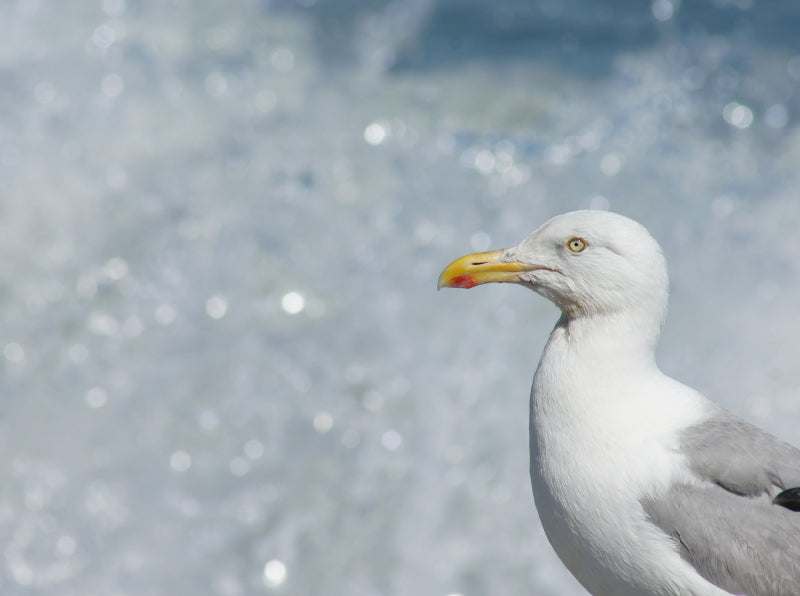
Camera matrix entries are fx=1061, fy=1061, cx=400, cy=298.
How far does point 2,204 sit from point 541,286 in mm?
4192

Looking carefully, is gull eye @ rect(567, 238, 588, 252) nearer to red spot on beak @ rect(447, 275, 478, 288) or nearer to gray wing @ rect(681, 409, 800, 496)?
red spot on beak @ rect(447, 275, 478, 288)

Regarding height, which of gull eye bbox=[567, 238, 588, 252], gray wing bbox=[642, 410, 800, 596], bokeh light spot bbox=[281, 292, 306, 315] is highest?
bokeh light spot bbox=[281, 292, 306, 315]

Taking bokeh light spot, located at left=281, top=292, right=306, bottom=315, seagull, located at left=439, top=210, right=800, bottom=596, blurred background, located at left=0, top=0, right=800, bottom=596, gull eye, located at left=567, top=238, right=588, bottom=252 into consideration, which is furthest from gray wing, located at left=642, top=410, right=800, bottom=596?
bokeh light spot, located at left=281, top=292, right=306, bottom=315

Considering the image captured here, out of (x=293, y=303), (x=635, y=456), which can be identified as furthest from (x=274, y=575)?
(x=635, y=456)

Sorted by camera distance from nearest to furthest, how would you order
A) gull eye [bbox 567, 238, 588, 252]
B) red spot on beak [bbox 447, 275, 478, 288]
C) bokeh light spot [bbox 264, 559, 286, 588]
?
gull eye [bbox 567, 238, 588, 252]
red spot on beak [bbox 447, 275, 478, 288]
bokeh light spot [bbox 264, 559, 286, 588]

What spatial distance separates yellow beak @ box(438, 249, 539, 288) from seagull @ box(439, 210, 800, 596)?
0.16 ft

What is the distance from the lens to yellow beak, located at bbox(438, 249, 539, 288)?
2.70m

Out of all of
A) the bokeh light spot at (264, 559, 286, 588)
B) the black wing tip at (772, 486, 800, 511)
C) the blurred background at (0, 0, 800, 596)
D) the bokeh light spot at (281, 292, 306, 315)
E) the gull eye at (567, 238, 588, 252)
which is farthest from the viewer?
the bokeh light spot at (281, 292, 306, 315)

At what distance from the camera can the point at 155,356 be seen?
5445mm

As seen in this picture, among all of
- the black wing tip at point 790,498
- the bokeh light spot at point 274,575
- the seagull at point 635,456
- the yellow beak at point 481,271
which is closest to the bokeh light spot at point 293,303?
the bokeh light spot at point 274,575

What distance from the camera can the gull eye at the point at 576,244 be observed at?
8.54ft

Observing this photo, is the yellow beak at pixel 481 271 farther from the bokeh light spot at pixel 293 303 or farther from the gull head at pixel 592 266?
the bokeh light spot at pixel 293 303

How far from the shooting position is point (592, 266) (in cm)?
257

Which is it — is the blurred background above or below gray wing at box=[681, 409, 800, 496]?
above
